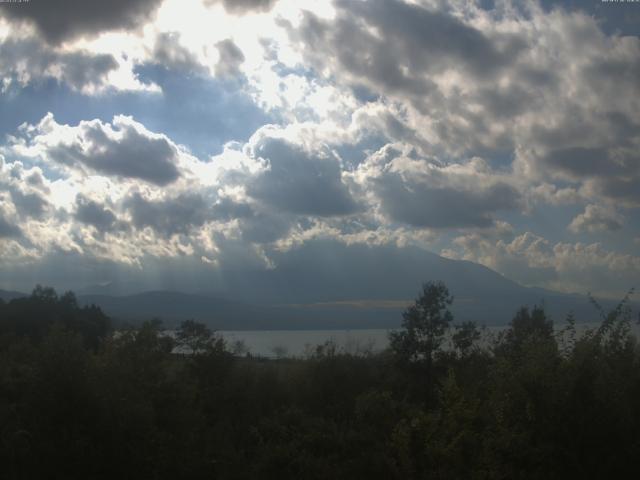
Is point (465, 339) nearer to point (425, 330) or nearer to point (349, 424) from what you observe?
point (425, 330)

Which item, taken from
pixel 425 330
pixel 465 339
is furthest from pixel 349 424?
pixel 465 339

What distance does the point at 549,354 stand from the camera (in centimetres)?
1756

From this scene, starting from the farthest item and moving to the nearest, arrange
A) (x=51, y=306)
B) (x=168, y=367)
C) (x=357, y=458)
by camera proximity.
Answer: (x=51, y=306) < (x=168, y=367) < (x=357, y=458)

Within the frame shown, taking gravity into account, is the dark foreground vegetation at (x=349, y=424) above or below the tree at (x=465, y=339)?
below

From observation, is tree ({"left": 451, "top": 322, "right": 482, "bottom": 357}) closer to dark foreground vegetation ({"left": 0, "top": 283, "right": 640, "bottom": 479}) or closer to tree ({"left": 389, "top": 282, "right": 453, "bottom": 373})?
tree ({"left": 389, "top": 282, "right": 453, "bottom": 373})

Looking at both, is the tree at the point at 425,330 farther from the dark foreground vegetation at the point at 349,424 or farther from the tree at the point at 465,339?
the dark foreground vegetation at the point at 349,424

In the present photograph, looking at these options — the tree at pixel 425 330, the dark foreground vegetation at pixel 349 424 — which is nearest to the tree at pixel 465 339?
the tree at pixel 425 330

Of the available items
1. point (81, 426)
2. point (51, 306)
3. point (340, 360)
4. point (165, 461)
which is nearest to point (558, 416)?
point (165, 461)

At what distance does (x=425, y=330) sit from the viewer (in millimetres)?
38812

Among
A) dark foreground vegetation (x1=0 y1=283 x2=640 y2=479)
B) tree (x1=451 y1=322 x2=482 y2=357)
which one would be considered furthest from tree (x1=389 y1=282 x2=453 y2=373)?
dark foreground vegetation (x1=0 y1=283 x2=640 y2=479)

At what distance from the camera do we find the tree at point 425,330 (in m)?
38.8

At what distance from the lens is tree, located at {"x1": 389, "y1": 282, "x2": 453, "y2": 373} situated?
127 ft

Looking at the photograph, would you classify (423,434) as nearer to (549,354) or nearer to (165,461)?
(549,354)

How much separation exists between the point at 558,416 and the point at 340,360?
92.8 ft
